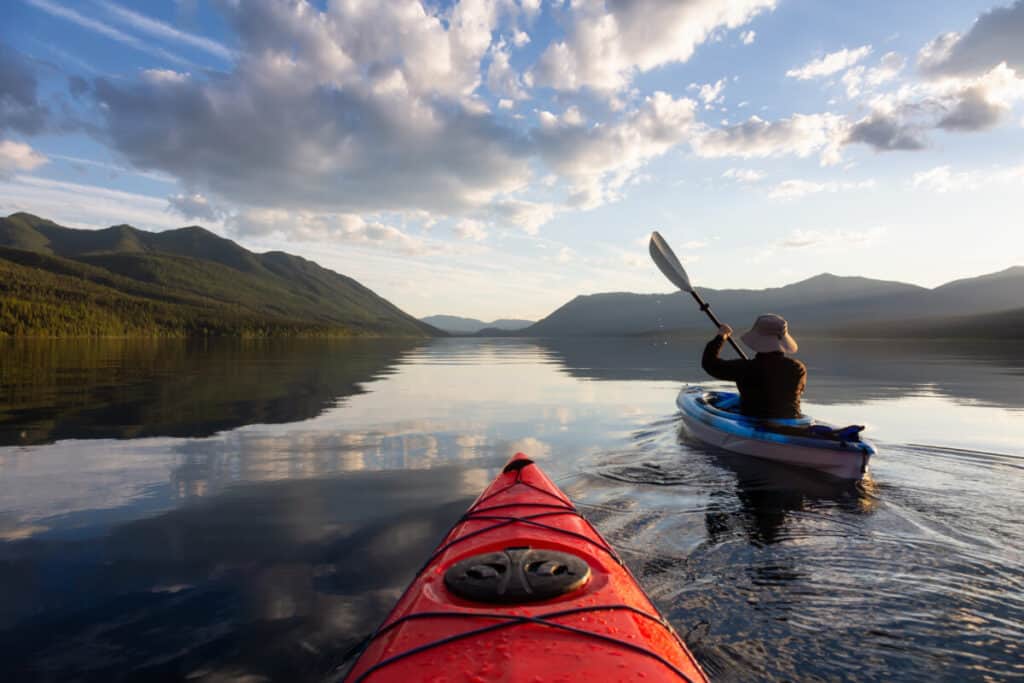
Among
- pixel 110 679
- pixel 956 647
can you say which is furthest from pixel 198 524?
pixel 956 647

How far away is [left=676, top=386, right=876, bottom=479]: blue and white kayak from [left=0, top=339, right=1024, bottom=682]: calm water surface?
314 millimetres

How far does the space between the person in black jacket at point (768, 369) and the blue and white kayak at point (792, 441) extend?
0.39 m

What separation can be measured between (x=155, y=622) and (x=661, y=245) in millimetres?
15499

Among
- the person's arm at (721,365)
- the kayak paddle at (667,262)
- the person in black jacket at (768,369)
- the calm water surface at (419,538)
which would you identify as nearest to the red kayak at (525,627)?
the calm water surface at (419,538)

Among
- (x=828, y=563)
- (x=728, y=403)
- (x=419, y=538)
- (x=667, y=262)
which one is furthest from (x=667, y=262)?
(x=419, y=538)

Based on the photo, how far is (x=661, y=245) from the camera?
16781 millimetres

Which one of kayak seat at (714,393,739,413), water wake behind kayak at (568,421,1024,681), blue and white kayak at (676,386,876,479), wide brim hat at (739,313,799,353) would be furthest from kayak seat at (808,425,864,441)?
kayak seat at (714,393,739,413)

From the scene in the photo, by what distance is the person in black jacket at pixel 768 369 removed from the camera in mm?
10797

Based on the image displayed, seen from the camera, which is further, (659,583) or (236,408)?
(236,408)

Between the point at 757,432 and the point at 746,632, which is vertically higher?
the point at 757,432

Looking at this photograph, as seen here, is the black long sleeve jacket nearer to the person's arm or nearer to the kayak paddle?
the person's arm

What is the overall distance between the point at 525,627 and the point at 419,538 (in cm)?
431

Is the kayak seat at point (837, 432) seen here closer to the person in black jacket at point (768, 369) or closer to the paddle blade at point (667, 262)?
the person in black jacket at point (768, 369)

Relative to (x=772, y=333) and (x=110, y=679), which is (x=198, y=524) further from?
(x=772, y=333)
